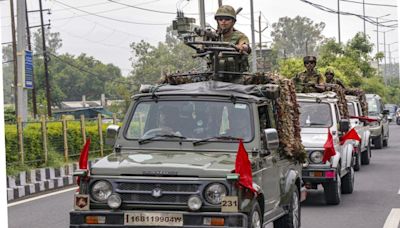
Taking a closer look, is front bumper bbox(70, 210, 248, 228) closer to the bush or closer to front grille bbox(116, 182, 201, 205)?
front grille bbox(116, 182, 201, 205)

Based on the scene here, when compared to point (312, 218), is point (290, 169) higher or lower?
higher

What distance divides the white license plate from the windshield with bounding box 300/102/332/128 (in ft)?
26.2

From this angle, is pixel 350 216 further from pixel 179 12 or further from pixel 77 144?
pixel 179 12

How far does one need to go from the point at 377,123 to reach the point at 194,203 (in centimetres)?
2295

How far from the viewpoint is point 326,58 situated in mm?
59406

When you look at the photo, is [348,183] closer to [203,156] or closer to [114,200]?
[203,156]

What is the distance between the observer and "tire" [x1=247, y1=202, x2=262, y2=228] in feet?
26.5

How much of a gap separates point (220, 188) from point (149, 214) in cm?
67

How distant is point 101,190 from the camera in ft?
26.8

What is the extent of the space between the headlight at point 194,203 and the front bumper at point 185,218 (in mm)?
61

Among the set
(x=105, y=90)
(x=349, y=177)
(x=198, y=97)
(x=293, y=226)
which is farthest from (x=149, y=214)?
(x=105, y=90)

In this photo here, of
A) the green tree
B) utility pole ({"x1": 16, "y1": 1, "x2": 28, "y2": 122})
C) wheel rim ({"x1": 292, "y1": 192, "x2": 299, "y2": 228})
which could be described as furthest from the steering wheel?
the green tree

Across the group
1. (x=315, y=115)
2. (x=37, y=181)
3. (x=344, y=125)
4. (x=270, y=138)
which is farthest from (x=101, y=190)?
(x=37, y=181)

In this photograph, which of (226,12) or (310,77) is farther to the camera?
(310,77)
